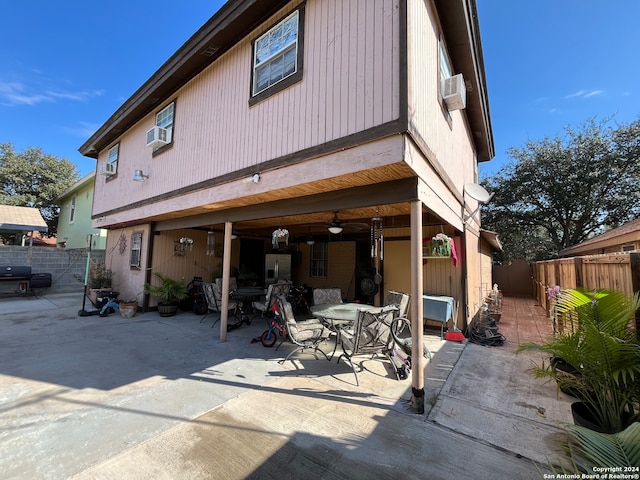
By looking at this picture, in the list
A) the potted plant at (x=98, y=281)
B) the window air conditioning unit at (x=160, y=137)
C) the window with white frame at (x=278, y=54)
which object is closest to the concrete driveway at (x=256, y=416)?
the potted plant at (x=98, y=281)

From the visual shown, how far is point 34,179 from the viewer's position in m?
19.6

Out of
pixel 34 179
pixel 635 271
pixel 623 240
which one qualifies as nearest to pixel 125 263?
pixel 635 271

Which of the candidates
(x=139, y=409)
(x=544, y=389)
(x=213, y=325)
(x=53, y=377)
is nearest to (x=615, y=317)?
(x=544, y=389)

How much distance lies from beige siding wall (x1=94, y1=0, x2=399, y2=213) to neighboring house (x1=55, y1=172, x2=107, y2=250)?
1072cm

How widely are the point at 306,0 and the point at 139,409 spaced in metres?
5.87

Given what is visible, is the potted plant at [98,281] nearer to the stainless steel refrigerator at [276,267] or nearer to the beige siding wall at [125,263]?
the beige siding wall at [125,263]

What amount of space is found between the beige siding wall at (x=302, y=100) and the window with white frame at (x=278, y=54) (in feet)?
0.47

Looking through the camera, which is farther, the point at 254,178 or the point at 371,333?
the point at 254,178

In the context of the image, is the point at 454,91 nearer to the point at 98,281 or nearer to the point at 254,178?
the point at 254,178

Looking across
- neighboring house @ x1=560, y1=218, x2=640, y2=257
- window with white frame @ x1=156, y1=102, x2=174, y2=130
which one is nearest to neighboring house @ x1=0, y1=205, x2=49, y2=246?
window with white frame @ x1=156, y1=102, x2=174, y2=130

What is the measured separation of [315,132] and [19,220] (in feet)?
52.9

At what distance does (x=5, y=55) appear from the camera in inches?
408

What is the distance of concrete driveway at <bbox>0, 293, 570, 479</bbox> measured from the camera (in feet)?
7.45

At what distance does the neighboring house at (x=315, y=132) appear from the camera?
3.35 meters
